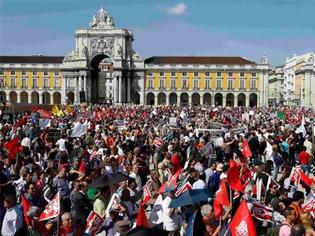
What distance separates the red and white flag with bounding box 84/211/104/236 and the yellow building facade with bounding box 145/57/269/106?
97.8 m

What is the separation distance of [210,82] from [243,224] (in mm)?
100873

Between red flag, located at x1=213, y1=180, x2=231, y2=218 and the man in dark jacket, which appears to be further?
the man in dark jacket

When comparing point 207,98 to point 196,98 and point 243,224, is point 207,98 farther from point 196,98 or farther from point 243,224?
point 243,224

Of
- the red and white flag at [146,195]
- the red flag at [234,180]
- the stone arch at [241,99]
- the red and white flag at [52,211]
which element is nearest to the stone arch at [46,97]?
the stone arch at [241,99]

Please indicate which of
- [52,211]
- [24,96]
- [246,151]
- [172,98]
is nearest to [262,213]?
[52,211]

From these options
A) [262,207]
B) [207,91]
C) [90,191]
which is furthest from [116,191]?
[207,91]

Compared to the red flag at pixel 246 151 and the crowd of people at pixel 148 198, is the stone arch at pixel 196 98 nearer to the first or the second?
the red flag at pixel 246 151

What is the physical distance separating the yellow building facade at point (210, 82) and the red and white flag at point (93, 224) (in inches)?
3851

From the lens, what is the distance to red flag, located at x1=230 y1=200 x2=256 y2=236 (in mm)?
6555

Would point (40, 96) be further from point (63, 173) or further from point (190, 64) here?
point (63, 173)

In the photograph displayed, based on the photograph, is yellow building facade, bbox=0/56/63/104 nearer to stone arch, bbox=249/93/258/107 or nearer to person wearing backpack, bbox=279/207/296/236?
stone arch, bbox=249/93/258/107

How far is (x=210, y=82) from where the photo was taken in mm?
106812

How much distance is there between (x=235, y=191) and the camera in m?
9.59

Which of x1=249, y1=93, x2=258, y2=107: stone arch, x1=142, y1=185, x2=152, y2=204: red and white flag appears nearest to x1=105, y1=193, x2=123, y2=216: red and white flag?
x1=142, y1=185, x2=152, y2=204: red and white flag
